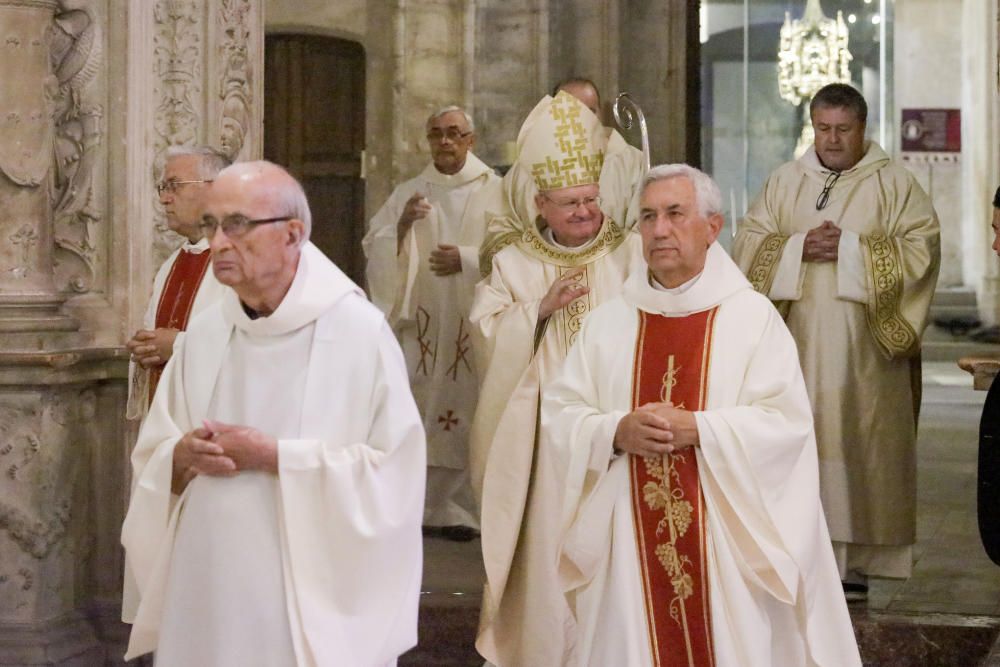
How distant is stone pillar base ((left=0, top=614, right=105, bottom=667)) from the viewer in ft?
Result: 19.0

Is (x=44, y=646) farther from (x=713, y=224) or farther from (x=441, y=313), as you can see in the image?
(x=441, y=313)

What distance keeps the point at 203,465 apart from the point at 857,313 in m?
3.52

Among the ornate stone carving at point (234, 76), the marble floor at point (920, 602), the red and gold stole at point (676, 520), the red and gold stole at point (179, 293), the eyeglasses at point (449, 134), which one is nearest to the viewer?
the red and gold stole at point (676, 520)

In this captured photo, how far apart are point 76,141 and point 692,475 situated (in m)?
2.70

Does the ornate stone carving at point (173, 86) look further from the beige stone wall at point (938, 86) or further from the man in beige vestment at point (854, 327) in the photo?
the beige stone wall at point (938, 86)

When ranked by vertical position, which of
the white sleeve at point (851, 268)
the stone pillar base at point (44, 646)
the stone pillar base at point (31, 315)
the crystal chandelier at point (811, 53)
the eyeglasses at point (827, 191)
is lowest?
the stone pillar base at point (44, 646)

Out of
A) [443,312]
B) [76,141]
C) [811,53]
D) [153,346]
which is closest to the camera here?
[153,346]

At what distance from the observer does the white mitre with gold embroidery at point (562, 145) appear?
5742 millimetres

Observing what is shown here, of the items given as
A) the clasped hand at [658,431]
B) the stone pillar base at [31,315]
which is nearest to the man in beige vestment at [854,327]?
the clasped hand at [658,431]

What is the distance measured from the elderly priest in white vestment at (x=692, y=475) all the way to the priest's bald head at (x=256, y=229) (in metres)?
1.05

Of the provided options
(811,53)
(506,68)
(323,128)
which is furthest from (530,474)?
(811,53)

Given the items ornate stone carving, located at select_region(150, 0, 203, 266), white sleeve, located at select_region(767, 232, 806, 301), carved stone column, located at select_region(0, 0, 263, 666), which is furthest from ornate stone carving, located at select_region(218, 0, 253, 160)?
white sleeve, located at select_region(767, 232, 806, 301)

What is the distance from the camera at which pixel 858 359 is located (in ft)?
22.0

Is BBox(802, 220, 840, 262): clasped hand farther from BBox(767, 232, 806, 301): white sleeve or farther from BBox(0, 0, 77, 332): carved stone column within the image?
BBox(0, 0, 77, 332): carved stone column
